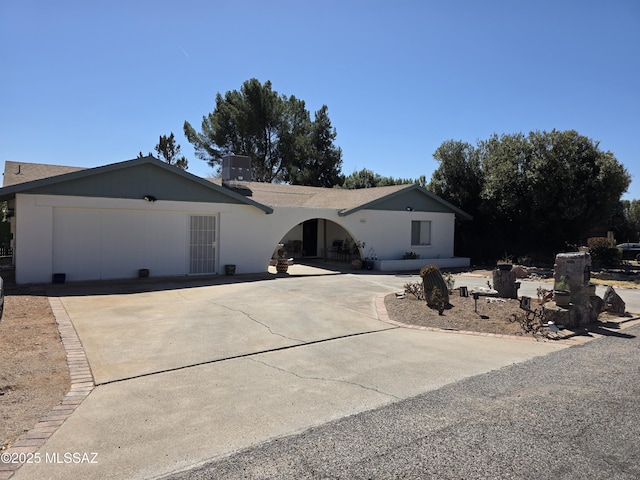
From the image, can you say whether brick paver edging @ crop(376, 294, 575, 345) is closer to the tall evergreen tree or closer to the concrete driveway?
the concrete driveway

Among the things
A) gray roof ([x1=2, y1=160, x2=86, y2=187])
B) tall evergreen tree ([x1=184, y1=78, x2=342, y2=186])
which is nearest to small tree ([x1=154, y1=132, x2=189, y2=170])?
tall evergreen tree ([x1=184, y1=78, x2=342, y2=186])

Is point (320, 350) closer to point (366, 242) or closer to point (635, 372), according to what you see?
point (635, 372)

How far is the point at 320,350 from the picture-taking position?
6621 millimetres

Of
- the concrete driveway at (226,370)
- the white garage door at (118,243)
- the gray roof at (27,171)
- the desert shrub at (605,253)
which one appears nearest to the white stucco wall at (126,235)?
the white garage door at (118,243)

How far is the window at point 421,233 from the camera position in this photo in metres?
21.3

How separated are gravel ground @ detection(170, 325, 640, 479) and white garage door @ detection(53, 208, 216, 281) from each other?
1122 centimetres

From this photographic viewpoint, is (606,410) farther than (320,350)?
No

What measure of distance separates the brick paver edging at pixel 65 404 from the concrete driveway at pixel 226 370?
86 millimetres

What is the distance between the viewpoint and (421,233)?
70.8ft

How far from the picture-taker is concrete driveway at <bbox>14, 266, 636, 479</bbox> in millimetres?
3629

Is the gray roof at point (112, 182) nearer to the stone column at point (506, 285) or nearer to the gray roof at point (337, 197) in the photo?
the gray roof at point (337, 197)

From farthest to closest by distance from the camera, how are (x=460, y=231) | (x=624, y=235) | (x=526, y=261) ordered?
(x=624, y=235)
(x=460, y=231)
(x=526, y=261)

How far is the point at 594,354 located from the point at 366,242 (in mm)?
12816

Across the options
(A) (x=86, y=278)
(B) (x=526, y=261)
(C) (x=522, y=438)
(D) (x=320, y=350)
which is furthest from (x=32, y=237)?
(B) (x=526, y=261)
